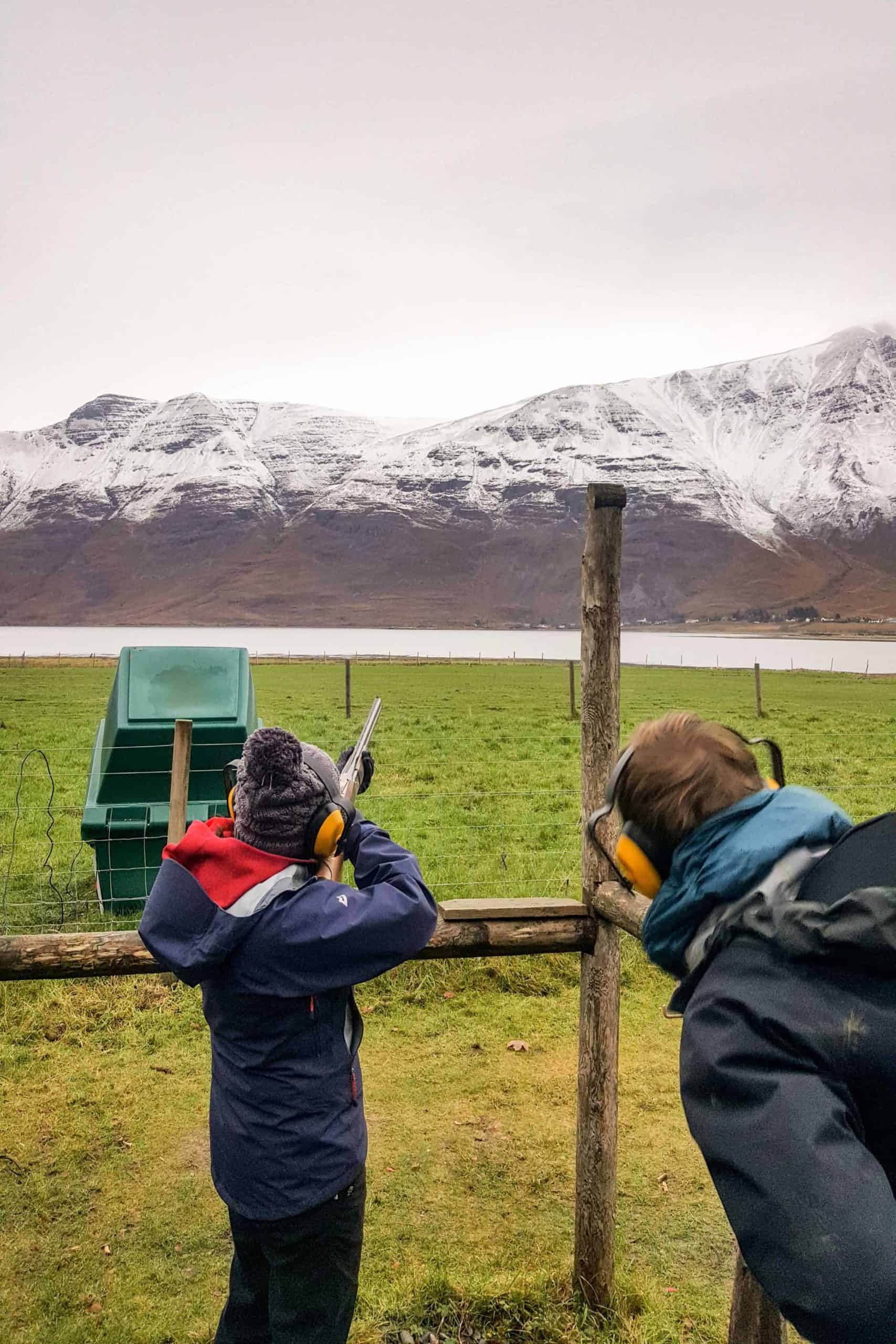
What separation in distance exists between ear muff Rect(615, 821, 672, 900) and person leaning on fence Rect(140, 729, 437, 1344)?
2.85ft

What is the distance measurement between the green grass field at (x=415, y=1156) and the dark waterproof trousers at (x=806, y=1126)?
9.62 feet

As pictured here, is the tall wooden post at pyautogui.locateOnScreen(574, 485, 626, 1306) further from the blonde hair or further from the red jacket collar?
the blonde hair

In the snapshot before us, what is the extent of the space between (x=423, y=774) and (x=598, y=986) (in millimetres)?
11590

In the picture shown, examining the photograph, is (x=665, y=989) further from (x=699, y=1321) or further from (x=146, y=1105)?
(x=146, y=1105)

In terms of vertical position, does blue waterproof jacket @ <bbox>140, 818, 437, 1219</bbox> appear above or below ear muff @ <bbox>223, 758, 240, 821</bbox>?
below

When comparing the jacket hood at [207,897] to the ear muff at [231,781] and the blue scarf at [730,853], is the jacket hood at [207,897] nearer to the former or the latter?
the ear muff at [231,781]

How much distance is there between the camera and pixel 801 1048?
1.32m

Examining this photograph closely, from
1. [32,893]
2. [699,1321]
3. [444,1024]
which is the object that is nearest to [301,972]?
[699,1321]

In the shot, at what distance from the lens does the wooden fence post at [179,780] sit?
688cm

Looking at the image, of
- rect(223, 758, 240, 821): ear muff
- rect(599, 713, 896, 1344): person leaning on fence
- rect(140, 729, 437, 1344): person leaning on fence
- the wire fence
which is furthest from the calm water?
rect(599, 713, 896, 1344): person leaning on fence

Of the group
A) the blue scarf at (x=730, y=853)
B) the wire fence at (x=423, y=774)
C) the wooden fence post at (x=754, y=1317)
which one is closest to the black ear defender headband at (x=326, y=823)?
the blue scarf at (x=730, y=853)

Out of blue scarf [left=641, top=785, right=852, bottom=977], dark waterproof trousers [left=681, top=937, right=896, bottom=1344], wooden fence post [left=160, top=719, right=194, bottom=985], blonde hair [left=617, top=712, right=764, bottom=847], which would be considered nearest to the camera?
dark waterproof trousers [left=681, top=937, right=896, bottom=1344]

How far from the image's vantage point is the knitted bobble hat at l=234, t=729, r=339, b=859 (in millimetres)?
2299

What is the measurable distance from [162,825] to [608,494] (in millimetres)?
5557
